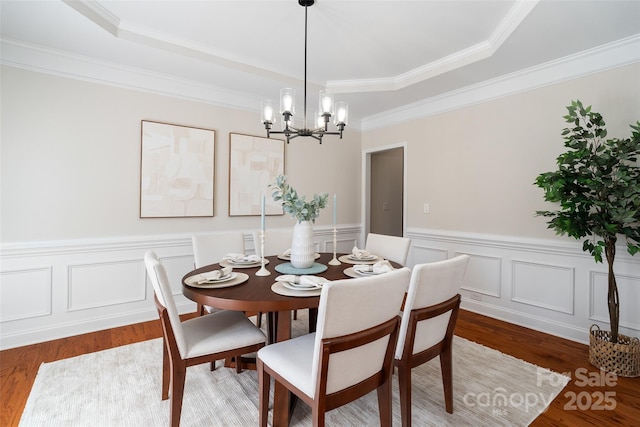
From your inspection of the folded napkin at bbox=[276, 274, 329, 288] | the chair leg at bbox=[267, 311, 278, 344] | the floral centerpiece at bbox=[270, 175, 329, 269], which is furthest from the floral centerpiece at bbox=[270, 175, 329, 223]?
the chair leg at bbox=[267, 311, 278, 344]

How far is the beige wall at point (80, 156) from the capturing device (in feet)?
8.46

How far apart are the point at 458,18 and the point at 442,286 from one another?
2.01m

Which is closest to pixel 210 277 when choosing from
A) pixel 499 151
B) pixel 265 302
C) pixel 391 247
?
pixel 265 302

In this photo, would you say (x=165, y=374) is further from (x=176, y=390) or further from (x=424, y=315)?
(x=424, y=315)

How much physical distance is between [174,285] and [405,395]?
2646 mm

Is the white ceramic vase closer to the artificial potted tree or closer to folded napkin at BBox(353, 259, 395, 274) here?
folded napkin at BBox(353, 259, 395, 274)

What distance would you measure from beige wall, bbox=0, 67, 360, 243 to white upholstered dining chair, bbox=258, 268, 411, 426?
7.61 feet

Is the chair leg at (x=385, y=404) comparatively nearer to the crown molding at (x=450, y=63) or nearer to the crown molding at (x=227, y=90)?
the crown molding at (x=450, y=63)

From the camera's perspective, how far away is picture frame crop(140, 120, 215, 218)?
314 cm

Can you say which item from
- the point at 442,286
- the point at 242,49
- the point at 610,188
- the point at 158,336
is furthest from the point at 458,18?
the point at 158,336

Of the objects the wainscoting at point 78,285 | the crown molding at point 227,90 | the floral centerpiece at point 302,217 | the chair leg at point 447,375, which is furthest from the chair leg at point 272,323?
the crown molding at point 227,90

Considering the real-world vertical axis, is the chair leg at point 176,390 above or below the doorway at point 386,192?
below

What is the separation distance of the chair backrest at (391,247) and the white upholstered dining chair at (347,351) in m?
1.27

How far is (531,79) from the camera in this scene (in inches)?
118
